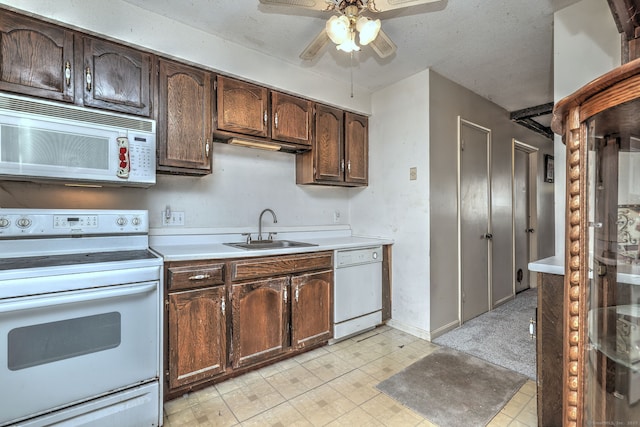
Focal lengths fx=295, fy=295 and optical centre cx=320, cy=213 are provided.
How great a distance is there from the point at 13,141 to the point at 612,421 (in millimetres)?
2749

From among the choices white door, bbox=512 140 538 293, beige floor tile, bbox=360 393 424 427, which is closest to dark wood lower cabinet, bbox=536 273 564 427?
beige floor tile, bbox=360 393 424 427

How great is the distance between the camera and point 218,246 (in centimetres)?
235

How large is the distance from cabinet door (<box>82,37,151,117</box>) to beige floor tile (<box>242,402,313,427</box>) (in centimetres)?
200

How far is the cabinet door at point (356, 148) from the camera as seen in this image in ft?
10.0

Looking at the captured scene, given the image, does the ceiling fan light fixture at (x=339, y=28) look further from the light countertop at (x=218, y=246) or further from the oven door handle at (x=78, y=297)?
the oven door handle at (x=78, y=297)

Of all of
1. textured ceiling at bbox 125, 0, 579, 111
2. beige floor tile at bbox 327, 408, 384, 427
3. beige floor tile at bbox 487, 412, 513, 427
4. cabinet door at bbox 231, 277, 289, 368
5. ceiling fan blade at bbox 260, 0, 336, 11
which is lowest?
beige floor tile at bbox 487, 412, 513, 427

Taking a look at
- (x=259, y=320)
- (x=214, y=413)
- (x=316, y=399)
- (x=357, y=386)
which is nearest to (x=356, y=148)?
(x=259, y=320)

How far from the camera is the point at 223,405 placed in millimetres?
1788

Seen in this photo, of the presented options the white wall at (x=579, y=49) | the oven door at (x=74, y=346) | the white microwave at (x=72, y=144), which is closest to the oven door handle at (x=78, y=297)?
the oven door at (x=74, y=346)

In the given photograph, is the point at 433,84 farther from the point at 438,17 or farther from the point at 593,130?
the point at 593,130

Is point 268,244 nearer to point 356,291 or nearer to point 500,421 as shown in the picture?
point 356,291

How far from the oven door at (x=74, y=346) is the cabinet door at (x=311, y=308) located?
3.28 ft

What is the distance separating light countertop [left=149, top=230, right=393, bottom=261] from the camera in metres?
1.92

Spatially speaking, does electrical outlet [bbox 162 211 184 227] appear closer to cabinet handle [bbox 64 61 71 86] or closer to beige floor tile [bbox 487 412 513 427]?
cabinet handle [bbox 64 61 71 86]
